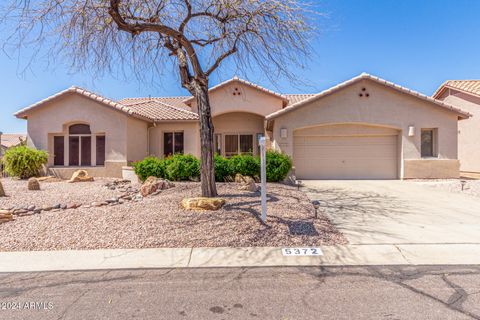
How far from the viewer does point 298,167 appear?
1495 cm

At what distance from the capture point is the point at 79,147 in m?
14.8

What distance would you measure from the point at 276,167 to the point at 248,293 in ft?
27.4

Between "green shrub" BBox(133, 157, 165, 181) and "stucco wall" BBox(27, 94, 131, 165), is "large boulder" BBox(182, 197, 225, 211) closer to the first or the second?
"green shrub" BBox(133, 157, 165, 181)

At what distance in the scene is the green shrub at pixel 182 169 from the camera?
36.4 feet

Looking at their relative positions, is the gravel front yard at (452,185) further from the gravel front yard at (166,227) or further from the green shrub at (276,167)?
the gravel front yard at (166,227)

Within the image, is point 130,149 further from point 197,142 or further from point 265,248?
point 265,248

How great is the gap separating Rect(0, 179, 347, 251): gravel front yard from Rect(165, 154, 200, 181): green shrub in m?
3.17

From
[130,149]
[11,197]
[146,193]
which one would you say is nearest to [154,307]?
[146,193]

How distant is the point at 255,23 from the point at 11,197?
9792mm

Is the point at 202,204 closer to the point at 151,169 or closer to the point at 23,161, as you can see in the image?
the point at 151,169

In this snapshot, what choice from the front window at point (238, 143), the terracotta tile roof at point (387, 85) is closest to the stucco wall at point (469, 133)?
the terracotta tile roof at point (387, 85)

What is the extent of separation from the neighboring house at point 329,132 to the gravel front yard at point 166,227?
274 inches

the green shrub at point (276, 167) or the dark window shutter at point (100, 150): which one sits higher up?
the dark window shutter at point (100, 150)

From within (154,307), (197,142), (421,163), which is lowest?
(154,307)
